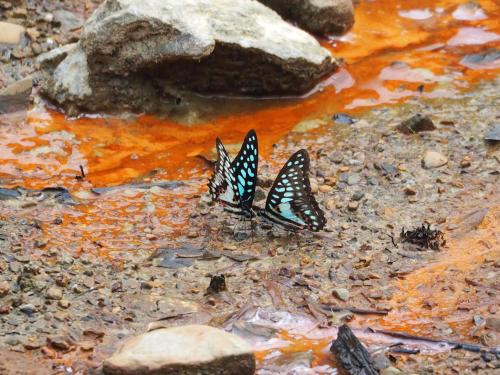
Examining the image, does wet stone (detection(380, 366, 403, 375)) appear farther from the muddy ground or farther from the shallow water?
the shallow water

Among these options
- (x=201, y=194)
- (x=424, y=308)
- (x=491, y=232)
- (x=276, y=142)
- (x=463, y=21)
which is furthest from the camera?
(x=463, y=21)

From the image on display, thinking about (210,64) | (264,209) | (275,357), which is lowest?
(275,357)

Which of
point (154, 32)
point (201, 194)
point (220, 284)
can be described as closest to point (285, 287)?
point (220, 284)

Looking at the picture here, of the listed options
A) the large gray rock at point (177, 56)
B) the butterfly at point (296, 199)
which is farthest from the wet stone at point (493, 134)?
the butterfly at point (296, 199)

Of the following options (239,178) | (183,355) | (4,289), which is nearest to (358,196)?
(239,178)

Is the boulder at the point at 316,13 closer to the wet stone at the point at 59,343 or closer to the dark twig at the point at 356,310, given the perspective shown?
the dark twig at the point at 356,310

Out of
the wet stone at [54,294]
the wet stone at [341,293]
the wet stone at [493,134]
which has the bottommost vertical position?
the wet stone at [341,293]

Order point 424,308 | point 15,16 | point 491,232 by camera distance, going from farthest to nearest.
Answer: point 15,16 < point 491,232 < point 424,308

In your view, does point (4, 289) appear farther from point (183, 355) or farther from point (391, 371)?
point (391, 371)

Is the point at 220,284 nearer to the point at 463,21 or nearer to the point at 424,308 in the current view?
the point at 424,308
